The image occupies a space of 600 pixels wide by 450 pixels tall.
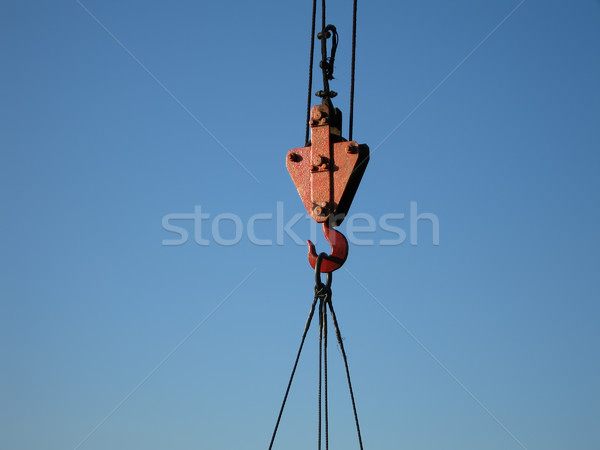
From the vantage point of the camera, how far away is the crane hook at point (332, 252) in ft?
19.2

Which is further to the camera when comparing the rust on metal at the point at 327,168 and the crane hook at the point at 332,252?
the rust on metal at the point at 327,168

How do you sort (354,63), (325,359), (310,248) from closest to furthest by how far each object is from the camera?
(325,359) < (310,248) < (354,63)

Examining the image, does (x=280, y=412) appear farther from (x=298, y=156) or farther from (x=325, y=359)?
(x=298, y=156)

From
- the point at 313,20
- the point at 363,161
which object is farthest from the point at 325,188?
the point at 313,20

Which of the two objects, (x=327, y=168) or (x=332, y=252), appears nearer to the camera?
(x=332, y=252)

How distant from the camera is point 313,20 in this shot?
21.7 feet

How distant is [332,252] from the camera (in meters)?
5.89

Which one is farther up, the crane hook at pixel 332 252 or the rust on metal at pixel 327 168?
the rust on metal at pixel 327 168

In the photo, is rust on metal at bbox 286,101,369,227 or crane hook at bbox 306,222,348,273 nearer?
crane hook at bbox 306,222,348,273

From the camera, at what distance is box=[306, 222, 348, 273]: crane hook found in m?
5.85

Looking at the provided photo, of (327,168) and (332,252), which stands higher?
(327,168)

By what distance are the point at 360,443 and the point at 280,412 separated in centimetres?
51

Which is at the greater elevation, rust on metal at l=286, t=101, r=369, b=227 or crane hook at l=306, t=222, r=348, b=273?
rust on metal at l=286, t=101, r=369, b=227

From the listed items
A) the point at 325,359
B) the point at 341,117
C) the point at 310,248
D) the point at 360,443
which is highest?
the point at 341,117
